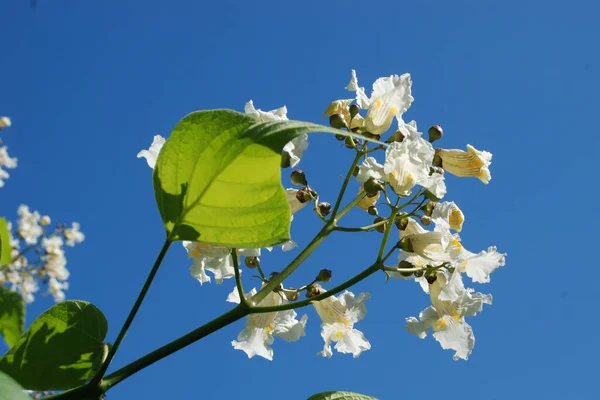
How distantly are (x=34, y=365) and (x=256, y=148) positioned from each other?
0.39 metres

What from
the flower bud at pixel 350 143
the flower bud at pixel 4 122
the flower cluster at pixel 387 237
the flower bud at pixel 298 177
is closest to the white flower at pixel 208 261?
the flower cluster at pixel 387 237

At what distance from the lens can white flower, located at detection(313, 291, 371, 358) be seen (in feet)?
3.65

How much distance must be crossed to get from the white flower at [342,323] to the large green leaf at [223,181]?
45cm

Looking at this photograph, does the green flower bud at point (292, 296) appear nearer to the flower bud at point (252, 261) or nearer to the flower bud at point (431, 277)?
the flower bud at point (252, 261)

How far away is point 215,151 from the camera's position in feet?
2.15

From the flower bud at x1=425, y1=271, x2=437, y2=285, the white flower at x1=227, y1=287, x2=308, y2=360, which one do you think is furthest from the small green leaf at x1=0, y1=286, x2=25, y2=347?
the flower bud at x1=425, y1=271, x2=437, y2=285

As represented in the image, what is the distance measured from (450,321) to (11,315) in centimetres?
74

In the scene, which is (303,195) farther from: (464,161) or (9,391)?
(9,391)

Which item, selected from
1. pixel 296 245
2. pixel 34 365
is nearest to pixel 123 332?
pixel 34 365

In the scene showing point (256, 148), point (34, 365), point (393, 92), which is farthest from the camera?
point (393, 92)

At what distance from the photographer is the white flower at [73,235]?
7.10 m

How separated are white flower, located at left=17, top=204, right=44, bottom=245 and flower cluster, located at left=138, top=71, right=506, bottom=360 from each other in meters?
5.86

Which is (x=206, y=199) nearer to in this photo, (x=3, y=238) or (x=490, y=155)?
(x=3, y=238)

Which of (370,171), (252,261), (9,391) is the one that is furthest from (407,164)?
(9,391)
